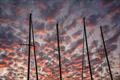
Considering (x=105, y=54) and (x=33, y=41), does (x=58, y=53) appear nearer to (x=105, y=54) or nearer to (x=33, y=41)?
(x=33, y=41)

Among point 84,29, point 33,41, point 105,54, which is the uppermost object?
point 84,29

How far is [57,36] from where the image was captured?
2880cm

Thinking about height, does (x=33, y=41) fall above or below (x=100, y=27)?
below

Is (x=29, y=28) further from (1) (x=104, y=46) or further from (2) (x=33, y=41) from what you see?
(1) (x=104, y=46)

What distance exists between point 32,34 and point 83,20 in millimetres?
7643

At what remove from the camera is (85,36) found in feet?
91.2

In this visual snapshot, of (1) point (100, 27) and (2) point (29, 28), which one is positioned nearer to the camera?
(2) point (29, 28)

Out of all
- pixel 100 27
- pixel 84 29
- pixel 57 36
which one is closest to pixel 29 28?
pixel 57 36

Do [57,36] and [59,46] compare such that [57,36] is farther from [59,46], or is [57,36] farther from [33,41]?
[33,41]

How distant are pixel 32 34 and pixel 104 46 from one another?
10494 millimetres

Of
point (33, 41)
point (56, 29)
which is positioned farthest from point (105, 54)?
point (33, 41)

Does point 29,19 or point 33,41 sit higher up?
point 29,19

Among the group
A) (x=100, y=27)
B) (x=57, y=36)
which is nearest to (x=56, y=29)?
(x=57, y=36)

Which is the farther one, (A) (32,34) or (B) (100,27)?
Answer: (B) (100,27)
